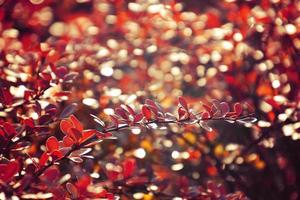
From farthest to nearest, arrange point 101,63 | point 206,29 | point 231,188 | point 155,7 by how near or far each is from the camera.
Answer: point 206,29, point 155,7, point 101,63, point 231,188

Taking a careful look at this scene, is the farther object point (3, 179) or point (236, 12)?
point (236, 12)

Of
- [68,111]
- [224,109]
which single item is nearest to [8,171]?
[68,111]

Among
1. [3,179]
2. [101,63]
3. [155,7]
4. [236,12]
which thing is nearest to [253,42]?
[236,12]

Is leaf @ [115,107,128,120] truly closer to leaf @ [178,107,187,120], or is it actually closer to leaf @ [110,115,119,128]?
leaf @ [110,115,119,128]

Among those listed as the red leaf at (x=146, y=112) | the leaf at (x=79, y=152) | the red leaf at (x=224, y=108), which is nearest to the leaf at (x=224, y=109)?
the red leaf at (x=224, y=108)

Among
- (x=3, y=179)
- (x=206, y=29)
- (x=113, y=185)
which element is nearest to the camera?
(x=3, y=179)

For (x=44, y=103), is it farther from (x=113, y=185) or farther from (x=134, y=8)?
(x=134, y=8)
